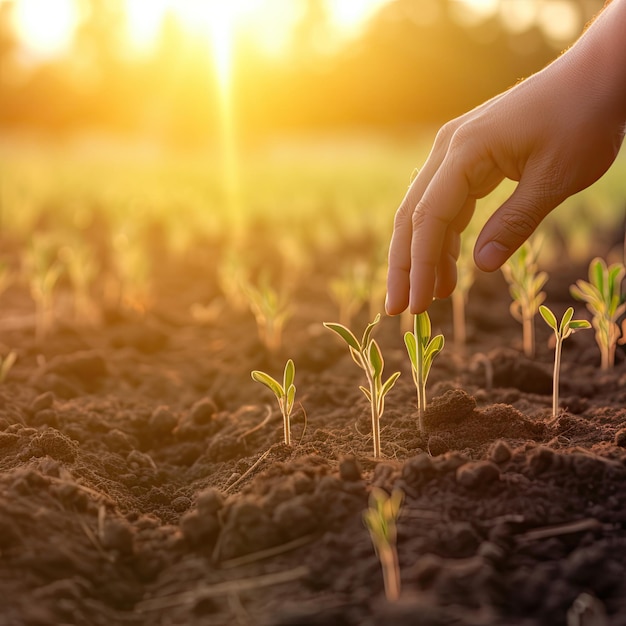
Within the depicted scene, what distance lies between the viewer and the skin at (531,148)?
2141 millimetres

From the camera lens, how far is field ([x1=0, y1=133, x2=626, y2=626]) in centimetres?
155

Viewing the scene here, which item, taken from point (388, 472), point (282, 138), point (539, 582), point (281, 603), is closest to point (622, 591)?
point (539, 582)

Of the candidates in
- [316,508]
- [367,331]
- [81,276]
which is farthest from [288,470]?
[81,276]

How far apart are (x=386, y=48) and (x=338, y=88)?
3.58m

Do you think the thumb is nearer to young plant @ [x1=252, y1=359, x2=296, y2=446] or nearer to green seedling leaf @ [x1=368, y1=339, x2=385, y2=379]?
green seedling leaf @ [x1=368, y1=339, x2=385, y2=379]

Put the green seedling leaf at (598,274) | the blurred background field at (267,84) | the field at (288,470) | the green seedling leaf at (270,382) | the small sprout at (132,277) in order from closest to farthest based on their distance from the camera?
the field at (288,470), the green seedling leaf at (270,382), the green seedling leaf at (598,274), the small sprout at (132,277), the blurred background field at (267,84)

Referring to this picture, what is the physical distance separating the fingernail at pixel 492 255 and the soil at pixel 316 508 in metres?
0.43

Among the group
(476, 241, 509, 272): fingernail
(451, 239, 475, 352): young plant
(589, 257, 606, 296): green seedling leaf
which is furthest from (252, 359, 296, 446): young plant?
(451, 239, 475, 352): young plant

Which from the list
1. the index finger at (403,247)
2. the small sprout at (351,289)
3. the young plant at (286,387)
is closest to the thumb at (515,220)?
the index finger at (403,247)

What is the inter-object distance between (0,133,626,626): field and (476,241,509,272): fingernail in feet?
1.47

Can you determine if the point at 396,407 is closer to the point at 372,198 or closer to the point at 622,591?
the point at 622,591

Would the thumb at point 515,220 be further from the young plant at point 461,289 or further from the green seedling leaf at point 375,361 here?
the young plant at point 461,289

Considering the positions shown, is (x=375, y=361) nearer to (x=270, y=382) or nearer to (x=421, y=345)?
(x=421, y=345)

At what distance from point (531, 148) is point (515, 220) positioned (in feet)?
0.74
